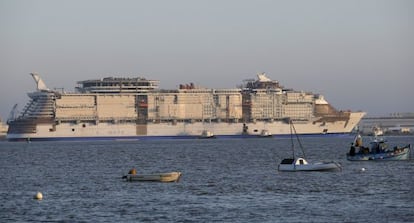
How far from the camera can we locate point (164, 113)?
16225 cm

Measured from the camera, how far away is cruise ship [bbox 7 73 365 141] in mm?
157625

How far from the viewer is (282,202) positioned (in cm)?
4419

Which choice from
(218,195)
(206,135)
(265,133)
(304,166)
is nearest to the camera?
(218,195)

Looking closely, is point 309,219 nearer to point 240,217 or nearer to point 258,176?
point 240,217

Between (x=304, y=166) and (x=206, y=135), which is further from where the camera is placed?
(x=206, y=135)

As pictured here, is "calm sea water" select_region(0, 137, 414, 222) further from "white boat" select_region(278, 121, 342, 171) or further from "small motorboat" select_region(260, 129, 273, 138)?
"small motorboat" select_region(260, 129, 273, 138)

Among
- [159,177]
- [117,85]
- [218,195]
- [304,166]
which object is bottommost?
[218,195]

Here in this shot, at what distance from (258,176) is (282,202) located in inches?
658

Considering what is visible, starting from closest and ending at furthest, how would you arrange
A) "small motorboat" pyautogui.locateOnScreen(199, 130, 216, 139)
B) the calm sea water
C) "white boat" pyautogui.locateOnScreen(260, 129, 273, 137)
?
1. the calm sea water
2. "small motorboat" pyautogui.locateOnScreen(199, 130, 216, 139)
3. "white boat" pyautogui.locateOnScreen(260, 129, 273, 137)

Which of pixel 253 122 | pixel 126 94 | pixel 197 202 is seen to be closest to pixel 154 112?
pixel 126 94

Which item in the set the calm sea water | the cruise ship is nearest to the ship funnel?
the cruise ship

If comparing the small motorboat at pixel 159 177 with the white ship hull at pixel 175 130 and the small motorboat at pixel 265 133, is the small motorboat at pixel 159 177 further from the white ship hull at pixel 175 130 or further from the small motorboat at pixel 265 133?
the small motorboat at pixel 265 133

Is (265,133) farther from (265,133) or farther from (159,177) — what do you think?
(159,177)

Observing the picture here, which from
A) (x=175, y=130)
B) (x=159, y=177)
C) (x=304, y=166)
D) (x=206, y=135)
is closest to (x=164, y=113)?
(x=175, y=130)
